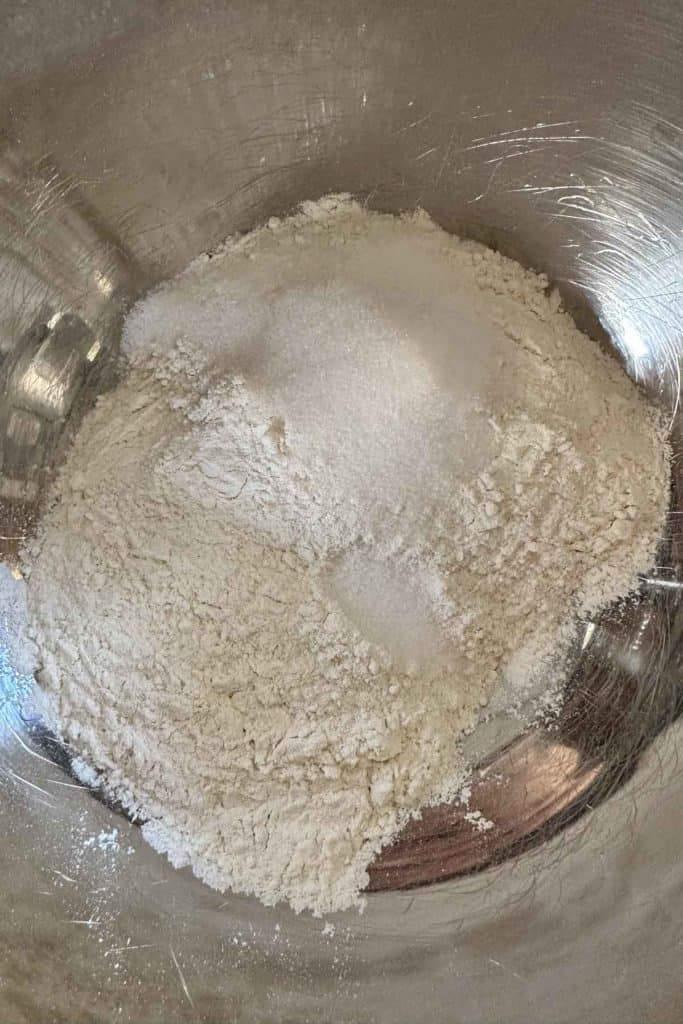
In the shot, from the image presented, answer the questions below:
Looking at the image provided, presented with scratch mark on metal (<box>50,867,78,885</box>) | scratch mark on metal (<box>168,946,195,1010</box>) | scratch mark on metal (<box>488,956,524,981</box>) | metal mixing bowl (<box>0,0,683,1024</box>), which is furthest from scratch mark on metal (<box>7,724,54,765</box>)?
scratch mark on metal (<box>488,956,524,981</box>)

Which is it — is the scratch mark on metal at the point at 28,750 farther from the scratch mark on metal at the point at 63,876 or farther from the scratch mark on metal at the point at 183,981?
the scratch mark on metal at the point at 183,981

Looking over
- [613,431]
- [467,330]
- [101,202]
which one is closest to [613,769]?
[613,431]

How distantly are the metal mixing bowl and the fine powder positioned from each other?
89 mm

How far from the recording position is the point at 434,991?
904mm

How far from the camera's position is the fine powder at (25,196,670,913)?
2.90 feet

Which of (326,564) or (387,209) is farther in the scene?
(387,209)

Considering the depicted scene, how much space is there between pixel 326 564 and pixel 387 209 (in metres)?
0.53

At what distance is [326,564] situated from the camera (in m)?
0.91

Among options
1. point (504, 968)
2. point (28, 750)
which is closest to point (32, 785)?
point (28, 750)

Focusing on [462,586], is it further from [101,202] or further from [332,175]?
[101,202]

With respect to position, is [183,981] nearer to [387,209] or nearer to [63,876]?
[63,876]

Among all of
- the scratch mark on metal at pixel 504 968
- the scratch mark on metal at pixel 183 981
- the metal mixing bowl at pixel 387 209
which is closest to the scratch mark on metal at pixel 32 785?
the metal mixing bowl at pixel 387 209

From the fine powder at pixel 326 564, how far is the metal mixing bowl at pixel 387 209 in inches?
3.5

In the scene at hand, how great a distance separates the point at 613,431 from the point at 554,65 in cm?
48
